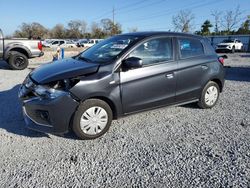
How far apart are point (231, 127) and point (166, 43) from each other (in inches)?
76.1

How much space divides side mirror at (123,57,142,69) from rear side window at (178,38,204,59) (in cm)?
116

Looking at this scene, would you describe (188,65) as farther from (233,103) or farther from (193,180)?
(193,180)

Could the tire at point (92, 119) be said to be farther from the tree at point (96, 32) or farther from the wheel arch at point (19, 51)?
the tree at point (96, 32)

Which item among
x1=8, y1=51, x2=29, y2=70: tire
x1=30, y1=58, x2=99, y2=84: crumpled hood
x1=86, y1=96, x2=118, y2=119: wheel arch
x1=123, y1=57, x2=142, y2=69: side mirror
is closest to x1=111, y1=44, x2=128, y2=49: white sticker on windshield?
x1=123, y1=57, x2=142, y2=69: side mirror

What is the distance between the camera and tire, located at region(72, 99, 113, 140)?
3.70 m

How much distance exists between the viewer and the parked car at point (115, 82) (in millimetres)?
3615

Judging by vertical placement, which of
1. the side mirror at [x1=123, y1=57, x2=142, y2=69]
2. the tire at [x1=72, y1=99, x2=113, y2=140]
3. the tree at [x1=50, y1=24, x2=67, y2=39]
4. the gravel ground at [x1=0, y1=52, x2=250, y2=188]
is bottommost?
the gravel ground at [x1=0, y1=52, x2=250, y2=188]

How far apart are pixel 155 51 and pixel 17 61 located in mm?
8257

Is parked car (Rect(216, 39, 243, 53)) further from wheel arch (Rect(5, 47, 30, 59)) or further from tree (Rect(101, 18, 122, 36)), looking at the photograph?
tree (Rect(101, 18, 122, 36))

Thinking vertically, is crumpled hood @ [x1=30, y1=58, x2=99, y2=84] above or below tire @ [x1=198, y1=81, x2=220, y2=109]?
above

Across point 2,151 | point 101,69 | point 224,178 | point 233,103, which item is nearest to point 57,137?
point 2,151

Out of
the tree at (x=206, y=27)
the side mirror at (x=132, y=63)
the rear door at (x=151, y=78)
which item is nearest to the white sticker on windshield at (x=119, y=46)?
the rear door at (x=151, y=78)

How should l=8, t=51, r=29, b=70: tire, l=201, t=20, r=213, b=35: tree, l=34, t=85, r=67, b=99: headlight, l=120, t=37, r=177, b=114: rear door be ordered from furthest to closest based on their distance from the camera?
1. l=201, t=20, r=213, b=35: tree
2. l=8, t=51, r=29, b=70: tire
3. l=120, t=37, r=177, b=114: rear door
4. l=34, t=85, r=67, b=99: headlight

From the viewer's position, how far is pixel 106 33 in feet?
244
